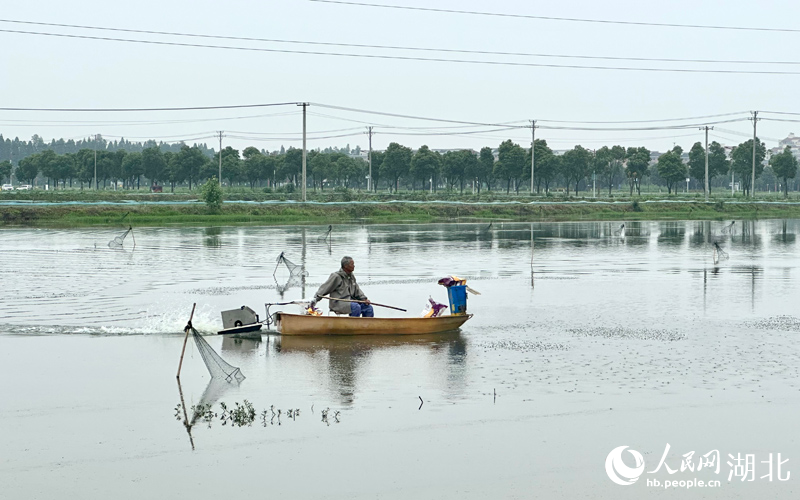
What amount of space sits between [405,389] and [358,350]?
12.2 ft

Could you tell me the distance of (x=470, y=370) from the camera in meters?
17.3

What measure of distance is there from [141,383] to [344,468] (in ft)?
20.1

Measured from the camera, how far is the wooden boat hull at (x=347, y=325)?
66.8ft

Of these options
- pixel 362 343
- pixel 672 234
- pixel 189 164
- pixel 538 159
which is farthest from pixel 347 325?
pixel 189 164

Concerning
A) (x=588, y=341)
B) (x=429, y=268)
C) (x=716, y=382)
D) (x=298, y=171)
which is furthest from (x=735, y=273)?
(x=298, y=171)

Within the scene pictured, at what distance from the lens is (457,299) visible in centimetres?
2112

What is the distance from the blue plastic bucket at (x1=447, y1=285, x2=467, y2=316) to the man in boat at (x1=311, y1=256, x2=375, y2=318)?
6.26 ft

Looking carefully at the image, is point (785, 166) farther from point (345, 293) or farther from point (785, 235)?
point (345, 293)

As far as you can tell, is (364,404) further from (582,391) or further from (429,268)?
(429,268)

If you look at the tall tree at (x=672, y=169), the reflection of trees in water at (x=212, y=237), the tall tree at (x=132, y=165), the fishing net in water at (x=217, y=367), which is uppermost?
the tall tree at (x=132, y=165)

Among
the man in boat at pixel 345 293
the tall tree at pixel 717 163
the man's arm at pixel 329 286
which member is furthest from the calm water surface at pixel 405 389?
the tall tree at pixel 717 163

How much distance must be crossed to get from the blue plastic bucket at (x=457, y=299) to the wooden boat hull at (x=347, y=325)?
415 mm

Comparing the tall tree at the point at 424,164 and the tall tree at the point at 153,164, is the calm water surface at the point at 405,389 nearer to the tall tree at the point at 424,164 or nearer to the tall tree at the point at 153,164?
the tall tree at the point at 424,164

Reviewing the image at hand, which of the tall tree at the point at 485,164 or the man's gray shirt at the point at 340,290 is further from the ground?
the tall tree at the point at 485,164
